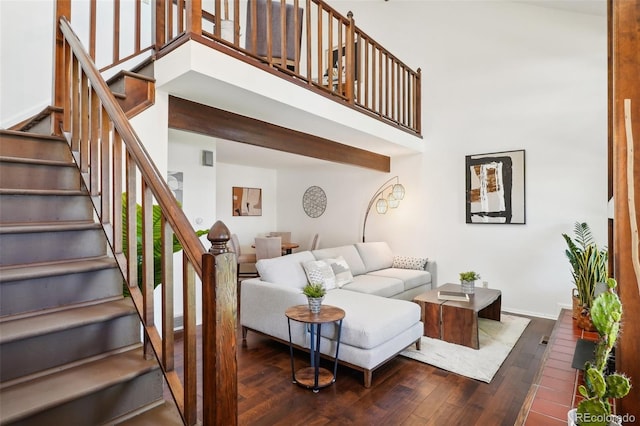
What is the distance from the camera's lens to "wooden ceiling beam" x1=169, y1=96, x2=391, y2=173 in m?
2.76

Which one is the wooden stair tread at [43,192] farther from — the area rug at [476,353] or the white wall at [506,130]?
the white wall at [506,130]

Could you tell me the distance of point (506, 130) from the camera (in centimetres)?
451

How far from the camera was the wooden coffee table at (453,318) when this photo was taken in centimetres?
325

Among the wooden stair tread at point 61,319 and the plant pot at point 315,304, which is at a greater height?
the wooden stair tread at point 61,319

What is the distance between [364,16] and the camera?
6078mm

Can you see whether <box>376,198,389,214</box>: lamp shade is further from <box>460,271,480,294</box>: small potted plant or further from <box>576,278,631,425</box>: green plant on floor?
<box>576,278,631,425</box>: green plant on floor

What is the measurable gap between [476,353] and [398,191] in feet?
9.44

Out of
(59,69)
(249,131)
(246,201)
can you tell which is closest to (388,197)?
(246,201)

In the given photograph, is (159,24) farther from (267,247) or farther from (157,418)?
(267,247)

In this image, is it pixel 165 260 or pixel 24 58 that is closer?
pixel 165 260

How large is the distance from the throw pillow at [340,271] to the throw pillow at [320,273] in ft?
0.37

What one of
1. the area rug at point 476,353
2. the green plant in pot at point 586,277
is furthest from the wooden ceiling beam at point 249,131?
the green plant in pot at point 586,277

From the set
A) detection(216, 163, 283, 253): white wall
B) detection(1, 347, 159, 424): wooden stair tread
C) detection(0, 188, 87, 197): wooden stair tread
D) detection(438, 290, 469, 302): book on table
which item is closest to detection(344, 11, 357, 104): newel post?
detection(438, 290, 469, 302): book on table

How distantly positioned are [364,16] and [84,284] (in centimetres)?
620
